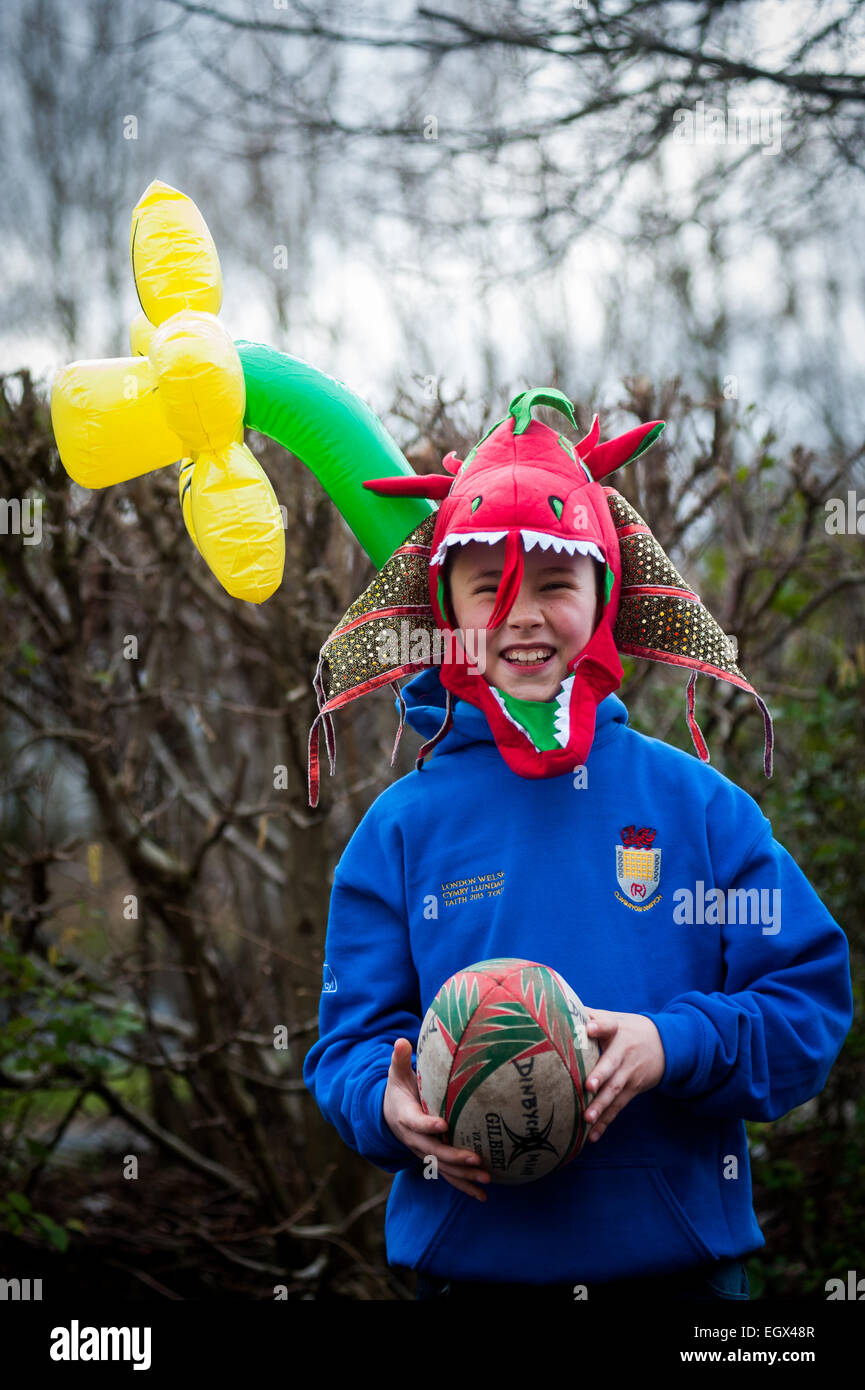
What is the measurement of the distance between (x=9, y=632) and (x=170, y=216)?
2.67m

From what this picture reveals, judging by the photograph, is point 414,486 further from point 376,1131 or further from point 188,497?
point 376,1131

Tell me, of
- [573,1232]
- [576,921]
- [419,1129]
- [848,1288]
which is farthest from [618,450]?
[848,1288]

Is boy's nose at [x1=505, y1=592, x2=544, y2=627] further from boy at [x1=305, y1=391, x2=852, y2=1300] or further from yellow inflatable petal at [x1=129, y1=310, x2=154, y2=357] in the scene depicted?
yellow inflatable petal at [x1=129, y1=310, x2=154, y2=357]

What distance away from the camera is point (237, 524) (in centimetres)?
218

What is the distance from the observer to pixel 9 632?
458cm

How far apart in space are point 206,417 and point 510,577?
0.64 meters

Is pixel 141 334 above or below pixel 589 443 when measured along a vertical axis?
above

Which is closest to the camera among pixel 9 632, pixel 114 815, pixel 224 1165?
pixel 114 815

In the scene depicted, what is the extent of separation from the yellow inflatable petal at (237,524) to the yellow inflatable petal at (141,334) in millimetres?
258

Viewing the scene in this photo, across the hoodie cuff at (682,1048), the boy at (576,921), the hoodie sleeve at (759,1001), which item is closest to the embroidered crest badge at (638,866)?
the boy at (576,921)

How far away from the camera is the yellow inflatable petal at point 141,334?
228 cm

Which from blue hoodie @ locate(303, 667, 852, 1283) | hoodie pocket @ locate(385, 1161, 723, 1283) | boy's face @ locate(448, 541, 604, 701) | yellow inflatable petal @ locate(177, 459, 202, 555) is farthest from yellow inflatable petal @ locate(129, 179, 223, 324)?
hoodie pocket @ locate(385, 1161, 723, 1283)
